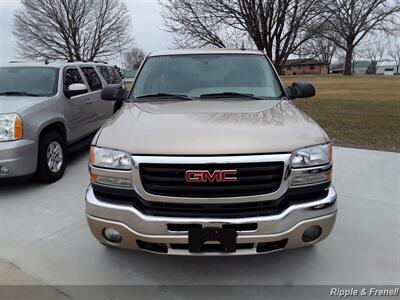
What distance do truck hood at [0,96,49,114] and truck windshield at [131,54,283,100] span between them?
1791 millimetres

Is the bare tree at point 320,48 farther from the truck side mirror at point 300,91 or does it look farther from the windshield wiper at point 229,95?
the windshield wiper at point 229,95

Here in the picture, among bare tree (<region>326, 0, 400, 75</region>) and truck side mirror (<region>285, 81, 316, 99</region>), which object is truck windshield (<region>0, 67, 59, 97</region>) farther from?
bare tree (<region>326, 0, 400, 75</region>)

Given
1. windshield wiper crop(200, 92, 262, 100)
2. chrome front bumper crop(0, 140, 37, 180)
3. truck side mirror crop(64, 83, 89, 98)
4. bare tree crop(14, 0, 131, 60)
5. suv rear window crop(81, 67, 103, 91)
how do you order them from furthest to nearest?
bare tree crop(14, 0, 131, 60)
suv rear window crop(81, 67, 103, 91)
truck side mirror crop(64, 83, 89, 98)
chrome front bumper crop(0, 140, 37, 180)
windshield wiper crop(200, 92, 262, 100)

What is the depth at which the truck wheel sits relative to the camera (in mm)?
5000

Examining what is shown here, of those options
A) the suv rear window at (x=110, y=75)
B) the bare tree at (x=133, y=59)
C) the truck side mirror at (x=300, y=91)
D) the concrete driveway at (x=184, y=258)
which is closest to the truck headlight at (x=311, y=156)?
the concrete driveway at (x=184, y=258)

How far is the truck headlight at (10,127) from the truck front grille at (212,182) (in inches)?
112

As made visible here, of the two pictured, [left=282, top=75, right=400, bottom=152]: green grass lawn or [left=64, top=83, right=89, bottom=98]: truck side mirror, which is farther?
[left=282, top=75, right=400, bottom=152]: green grass lawn

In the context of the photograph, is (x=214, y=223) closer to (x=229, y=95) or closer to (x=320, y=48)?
(x=229, y=95)

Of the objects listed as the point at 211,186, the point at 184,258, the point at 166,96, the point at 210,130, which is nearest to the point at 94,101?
the point at 166,96

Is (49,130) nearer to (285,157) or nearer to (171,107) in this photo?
(171,107)

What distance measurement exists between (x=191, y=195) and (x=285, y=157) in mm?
697

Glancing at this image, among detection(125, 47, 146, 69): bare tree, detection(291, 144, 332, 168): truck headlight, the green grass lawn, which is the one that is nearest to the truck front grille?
detection(291, 144, 332, 168): truck headlight

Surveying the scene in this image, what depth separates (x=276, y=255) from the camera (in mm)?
3236

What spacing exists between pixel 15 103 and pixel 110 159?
3.01 meters
